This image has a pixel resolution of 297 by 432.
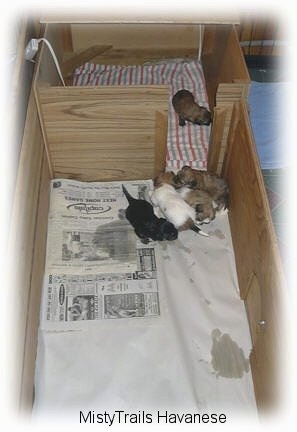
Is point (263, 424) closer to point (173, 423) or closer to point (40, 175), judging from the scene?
point (173, 423)

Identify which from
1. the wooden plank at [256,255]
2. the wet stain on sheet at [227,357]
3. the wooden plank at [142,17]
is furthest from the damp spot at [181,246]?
the wooden plank at [142,17]

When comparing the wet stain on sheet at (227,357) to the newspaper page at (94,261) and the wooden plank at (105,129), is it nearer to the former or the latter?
the newspaper page at (94,261)

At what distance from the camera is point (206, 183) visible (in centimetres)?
168

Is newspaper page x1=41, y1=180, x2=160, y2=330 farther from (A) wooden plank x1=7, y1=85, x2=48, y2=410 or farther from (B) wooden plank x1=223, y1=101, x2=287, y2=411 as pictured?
(B) wooden plank x1=223, y1=101, x2=287, y2=411

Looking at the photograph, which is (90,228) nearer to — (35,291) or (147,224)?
(147,224)

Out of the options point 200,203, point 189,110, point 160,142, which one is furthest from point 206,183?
point 189,110

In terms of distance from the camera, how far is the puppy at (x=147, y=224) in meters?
1.58

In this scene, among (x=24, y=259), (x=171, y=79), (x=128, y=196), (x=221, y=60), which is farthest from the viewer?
(x=171, y=79)

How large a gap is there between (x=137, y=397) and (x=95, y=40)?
1.46 meters

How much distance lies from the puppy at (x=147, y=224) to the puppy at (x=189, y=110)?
405 mm

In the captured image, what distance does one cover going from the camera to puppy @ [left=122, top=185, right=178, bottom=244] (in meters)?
1.58

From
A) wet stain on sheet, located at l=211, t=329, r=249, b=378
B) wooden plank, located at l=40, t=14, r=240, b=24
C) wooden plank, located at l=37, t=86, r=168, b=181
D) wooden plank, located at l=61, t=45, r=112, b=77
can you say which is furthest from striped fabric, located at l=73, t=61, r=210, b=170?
wet stain on sheet, located at l=211, t=329, r=249, b=378

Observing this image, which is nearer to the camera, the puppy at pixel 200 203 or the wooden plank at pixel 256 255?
the wooden plank at pixel 256 255

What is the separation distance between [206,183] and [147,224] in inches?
9.7
